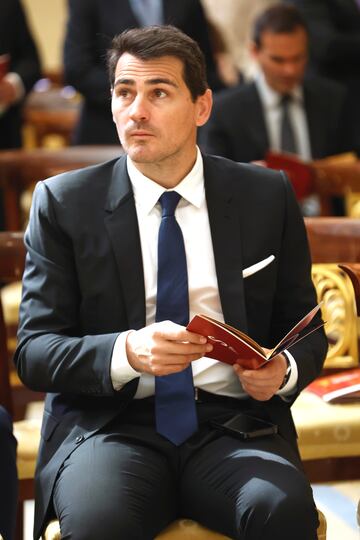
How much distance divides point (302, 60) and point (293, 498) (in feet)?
10.5

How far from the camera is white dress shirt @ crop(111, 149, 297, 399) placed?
2.89 metres

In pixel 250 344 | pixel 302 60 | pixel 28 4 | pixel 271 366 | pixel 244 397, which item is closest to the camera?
pixel 250 344

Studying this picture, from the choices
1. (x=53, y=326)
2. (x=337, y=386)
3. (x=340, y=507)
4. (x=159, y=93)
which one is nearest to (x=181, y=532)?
(x=53, y=326)

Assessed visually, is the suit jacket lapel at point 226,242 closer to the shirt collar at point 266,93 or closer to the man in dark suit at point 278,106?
the man in dark suit at point 278,106

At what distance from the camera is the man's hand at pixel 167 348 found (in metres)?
2.56

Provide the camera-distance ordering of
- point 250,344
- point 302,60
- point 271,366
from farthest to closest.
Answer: point 302,60
point 271,366
point 250,344

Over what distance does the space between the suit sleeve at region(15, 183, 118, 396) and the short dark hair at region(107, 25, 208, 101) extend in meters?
0.40

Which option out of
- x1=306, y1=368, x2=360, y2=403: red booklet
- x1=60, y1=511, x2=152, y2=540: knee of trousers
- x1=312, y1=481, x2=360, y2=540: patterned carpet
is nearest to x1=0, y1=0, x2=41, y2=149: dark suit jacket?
x1=312, y1=481, x2=360, y2=540: patterned carpet

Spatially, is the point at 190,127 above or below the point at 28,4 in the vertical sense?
above

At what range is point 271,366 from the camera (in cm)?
271

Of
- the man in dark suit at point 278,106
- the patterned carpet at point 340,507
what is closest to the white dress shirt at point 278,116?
the man in dark suit at point 278,106

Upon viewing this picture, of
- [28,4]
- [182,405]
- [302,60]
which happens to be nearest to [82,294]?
[182,405]

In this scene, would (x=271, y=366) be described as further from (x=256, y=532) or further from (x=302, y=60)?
(x=302, y=60)

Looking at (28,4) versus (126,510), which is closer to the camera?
(126,510)
